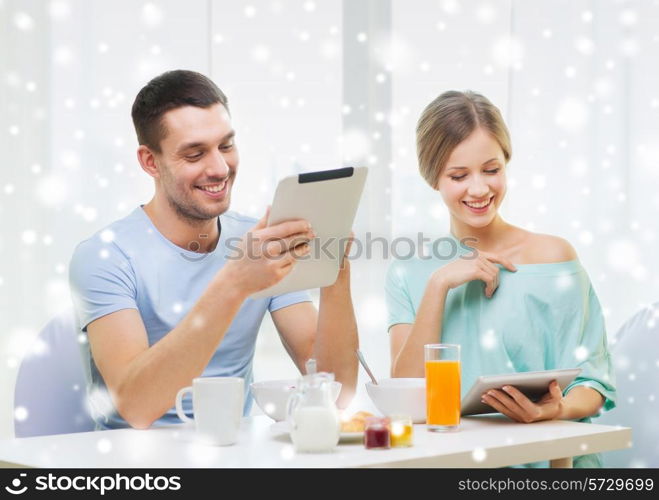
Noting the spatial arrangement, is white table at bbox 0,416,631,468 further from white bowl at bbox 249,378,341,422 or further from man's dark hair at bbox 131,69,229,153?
man's dark hair at bbox 131,69,229,153

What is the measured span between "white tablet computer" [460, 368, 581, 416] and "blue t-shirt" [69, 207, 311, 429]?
0.50 m

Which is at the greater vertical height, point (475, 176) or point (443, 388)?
point (475, 176)

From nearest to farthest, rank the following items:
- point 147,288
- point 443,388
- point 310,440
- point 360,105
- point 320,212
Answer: point 310,440
point 443,388
point 320,212
point 147,288
point 360,105

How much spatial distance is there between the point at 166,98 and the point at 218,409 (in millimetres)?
766

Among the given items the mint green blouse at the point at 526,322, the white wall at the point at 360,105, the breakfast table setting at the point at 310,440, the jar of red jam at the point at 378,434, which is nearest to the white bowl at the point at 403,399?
the breakfast table setting at the point at 310,440

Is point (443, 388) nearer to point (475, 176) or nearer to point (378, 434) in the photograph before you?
point (378, 434)

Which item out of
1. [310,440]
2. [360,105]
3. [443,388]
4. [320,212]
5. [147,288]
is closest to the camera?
[310,440]

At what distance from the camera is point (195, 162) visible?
169cm

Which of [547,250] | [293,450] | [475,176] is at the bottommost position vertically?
[293,450]

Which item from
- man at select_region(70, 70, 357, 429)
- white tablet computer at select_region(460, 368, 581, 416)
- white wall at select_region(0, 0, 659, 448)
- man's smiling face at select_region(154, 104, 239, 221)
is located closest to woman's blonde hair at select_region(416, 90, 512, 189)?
man at select_region(70, 70, 357, 429)

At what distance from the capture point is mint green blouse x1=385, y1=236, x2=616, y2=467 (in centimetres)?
162

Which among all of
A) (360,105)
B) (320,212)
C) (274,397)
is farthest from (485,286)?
(360,105)
